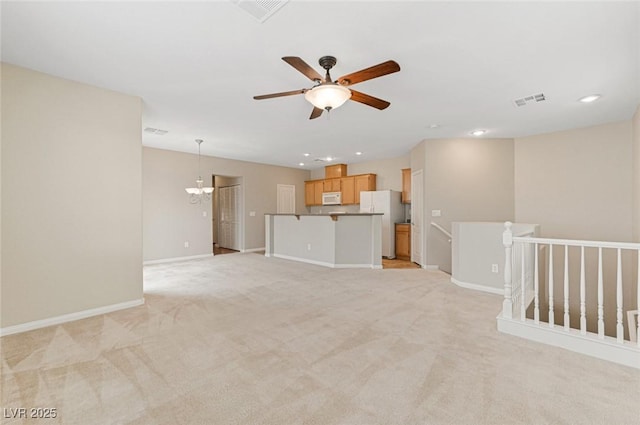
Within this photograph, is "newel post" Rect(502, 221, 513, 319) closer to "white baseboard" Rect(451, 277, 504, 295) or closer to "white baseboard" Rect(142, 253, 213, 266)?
"white baseboard" Rect(451, 277, 504, 295)

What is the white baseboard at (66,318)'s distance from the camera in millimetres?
2640

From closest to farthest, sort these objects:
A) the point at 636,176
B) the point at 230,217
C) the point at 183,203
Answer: the point at 636,176 < the point at 183,203 < the point at 230,217

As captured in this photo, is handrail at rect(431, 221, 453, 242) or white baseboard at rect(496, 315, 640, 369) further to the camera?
handrail at rect(431, 221, 453, 242)

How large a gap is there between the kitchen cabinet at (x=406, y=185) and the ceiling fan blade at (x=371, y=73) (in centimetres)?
516

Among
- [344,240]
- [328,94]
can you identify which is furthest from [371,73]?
[344,240]

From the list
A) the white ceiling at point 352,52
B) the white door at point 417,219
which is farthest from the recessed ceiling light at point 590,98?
the white door at point 417,219

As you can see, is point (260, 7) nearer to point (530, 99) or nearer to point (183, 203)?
point (530, 99)

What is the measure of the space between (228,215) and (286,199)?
1.92 metres

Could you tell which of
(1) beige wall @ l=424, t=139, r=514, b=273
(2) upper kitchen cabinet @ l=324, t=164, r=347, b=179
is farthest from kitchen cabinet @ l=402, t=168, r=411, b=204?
(2) upper kitchen cabinet @ l=324, t=164, r=347, b=179

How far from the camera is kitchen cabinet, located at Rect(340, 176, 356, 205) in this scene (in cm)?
810

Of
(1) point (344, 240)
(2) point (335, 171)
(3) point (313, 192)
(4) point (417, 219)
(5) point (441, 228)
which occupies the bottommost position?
(1) point (344, 240)

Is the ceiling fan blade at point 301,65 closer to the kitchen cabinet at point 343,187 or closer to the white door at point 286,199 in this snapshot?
the kitchen cabinet at point 343,187

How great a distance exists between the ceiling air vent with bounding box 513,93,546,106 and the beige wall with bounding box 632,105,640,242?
1648 mm

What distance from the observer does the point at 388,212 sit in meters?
7.02
